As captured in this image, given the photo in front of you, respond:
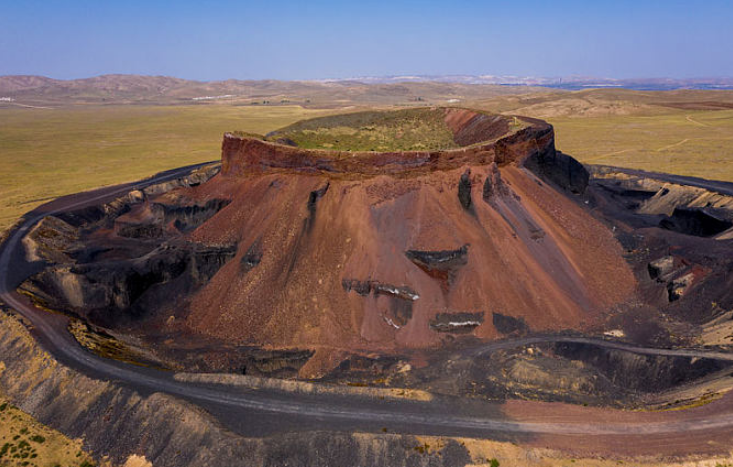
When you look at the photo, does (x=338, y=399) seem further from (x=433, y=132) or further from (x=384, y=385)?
(x=433, y=132)

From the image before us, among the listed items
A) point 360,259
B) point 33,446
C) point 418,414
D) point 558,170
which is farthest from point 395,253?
point 33,446

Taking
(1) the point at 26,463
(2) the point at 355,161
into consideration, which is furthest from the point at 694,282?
(1) the point at 26,463

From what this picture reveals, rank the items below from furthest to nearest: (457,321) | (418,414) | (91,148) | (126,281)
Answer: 1. (91,148)
2. (126,281)
3. (457,321)
4. (418,414)

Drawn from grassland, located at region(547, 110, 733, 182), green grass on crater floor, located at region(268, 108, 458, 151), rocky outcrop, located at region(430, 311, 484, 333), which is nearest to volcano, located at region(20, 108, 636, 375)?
rocky outcrop, located at region(430, 311, 484, 333)

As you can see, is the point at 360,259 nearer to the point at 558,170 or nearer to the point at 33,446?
the point at 33,446

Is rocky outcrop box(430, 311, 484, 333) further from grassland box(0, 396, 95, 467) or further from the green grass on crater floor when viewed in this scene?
grassland box(0, 396, 95, 467)

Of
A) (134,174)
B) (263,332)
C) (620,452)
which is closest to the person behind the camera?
(620,452)
